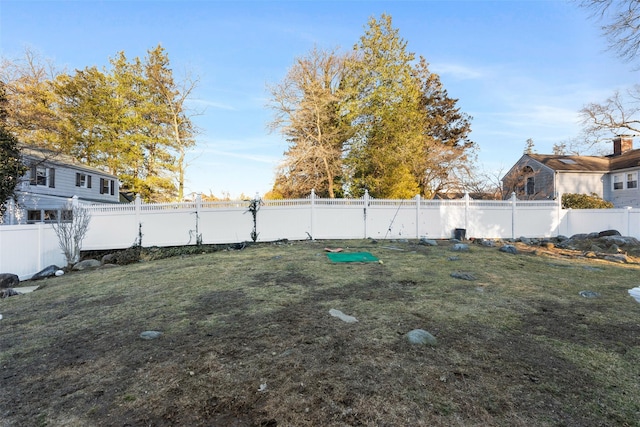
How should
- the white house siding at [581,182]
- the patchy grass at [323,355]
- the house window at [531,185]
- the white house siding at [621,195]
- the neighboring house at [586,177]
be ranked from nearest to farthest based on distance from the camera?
the patchy grass at [323,355] < the white house siding at [621,195] < the neighboring house at [586,177] < the white house siding at [581,182] < the house window at [531,185]

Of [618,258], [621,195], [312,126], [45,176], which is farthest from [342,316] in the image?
[621,195]

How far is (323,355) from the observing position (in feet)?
7.93

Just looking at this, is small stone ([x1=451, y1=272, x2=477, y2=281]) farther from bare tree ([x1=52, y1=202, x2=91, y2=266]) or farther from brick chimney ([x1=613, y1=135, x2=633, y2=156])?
brick chimney ([x1=613, y1=135, x2=633, y2=156])

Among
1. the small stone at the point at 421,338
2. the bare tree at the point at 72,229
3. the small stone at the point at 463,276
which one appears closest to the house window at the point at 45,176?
the bare tree at the point at 72,229

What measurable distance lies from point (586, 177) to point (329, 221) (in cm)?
1962

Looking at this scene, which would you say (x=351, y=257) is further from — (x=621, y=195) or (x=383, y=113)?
(x=621, y=195)

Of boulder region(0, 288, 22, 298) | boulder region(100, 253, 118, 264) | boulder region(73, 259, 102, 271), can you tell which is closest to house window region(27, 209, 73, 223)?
boulder region(100, 253, 118, 264)

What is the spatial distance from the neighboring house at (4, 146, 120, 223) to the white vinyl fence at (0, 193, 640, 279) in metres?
5.84

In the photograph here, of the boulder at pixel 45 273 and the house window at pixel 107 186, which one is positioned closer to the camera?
the boulder at pixel 45 273

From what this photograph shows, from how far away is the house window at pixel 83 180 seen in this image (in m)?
18.1

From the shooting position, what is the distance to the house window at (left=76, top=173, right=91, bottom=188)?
59.3 feet

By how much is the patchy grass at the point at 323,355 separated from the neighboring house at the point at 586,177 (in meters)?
17.7

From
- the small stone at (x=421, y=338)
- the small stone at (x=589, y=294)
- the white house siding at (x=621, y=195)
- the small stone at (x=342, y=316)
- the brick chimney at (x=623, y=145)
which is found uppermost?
the brick chimney at (x=623, y=145)

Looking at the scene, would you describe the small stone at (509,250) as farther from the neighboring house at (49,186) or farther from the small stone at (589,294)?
the neighboring house at (49,186)
